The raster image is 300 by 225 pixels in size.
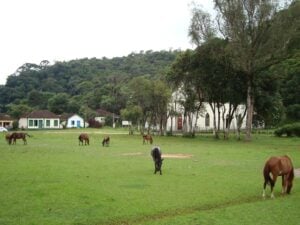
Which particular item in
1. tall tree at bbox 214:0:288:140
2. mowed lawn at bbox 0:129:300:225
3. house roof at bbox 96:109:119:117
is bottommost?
mowed lawn at bbox 0:129:300:225

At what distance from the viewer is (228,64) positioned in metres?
57.9

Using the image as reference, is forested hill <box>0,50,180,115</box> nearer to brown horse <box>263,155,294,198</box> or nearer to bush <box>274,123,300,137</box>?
bush <box>274,123,300,137</box>

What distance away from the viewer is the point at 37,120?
11106cm

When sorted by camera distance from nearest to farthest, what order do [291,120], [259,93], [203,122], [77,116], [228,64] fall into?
[228,64] < [259,93] < [291,120] < [203,122] < [77,116]

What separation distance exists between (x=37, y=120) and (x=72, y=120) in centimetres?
1144

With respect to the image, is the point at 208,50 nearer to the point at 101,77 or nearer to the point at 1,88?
the point at 101,77

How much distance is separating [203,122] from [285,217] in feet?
284

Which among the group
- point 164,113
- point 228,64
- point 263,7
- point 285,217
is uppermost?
point 263,7

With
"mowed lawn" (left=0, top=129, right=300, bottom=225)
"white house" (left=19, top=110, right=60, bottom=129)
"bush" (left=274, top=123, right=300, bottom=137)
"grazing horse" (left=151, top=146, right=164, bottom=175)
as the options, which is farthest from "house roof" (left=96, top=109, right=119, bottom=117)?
"grazing horse" (left=151, top=146, right=164, bottom=175)

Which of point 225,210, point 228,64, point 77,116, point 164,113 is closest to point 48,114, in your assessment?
point 77,116

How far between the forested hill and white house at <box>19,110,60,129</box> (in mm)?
18081

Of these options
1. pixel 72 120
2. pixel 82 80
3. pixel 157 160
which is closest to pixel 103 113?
pixel 72 120

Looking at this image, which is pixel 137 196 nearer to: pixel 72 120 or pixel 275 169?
pixel 275 169

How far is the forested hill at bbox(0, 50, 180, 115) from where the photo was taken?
13750 centimetres
